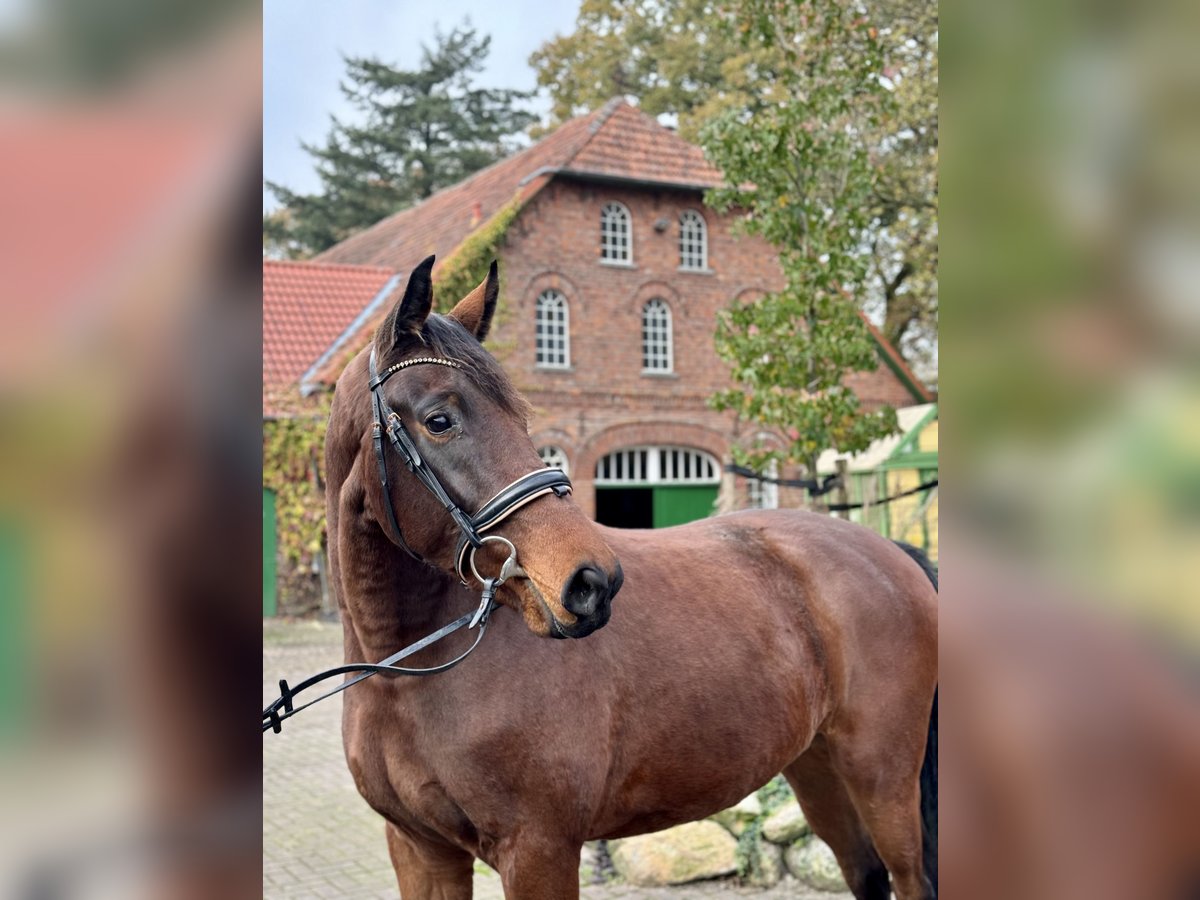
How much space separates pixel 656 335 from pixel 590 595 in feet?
59.7

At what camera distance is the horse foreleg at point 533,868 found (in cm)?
252

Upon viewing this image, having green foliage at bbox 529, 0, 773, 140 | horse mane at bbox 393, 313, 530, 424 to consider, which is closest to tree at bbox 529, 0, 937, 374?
green foliage at bbox 529, 0, 773, 140

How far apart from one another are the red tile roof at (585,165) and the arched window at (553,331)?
1.97 m

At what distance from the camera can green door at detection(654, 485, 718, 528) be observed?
19.6 meters

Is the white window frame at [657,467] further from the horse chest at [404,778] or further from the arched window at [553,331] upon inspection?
the horse chest at [404,778]

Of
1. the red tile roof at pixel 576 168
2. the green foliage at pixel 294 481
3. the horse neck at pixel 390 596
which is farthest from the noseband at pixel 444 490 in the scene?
the red tile roof at pixel 576 168

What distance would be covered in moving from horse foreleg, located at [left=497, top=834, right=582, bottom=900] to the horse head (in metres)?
0.63

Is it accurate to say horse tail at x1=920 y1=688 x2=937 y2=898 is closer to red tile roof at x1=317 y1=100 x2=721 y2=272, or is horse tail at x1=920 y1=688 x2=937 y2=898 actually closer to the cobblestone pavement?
the cobblestone pavement

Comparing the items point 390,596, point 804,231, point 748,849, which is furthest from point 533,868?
point 804,231

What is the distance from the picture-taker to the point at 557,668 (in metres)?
2.65

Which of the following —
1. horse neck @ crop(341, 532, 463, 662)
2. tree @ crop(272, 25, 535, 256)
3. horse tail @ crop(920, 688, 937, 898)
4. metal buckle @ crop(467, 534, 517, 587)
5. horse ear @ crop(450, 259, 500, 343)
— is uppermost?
tree @ crop(272, 25, 535, 256)
